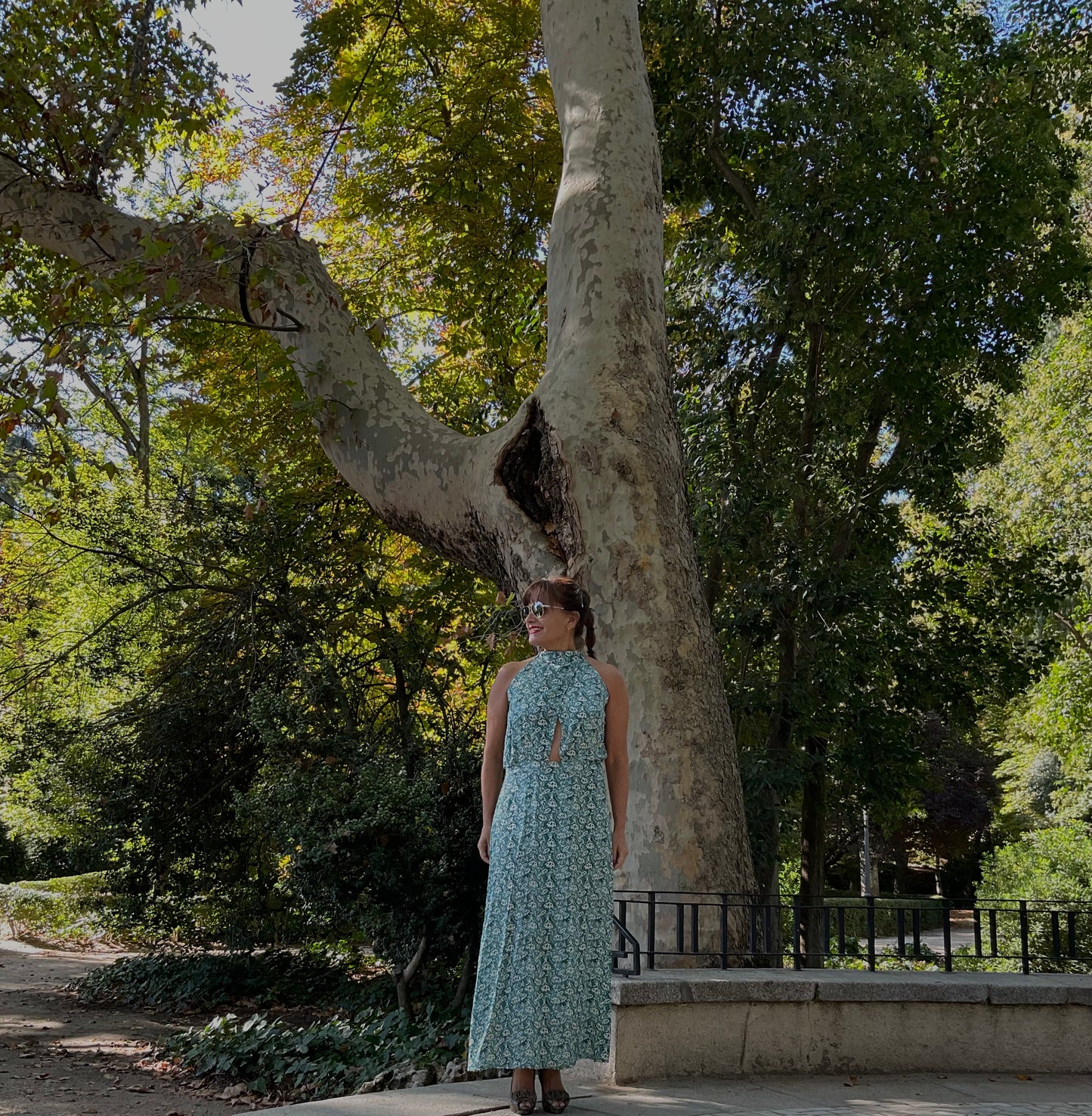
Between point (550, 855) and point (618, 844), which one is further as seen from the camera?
point (618, 844)

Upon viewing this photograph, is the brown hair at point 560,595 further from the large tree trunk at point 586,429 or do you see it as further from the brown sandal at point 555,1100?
the large tree trunk at point 586,429

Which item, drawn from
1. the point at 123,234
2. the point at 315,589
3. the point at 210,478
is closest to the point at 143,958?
the point at 315,589

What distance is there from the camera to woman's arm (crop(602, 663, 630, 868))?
13.3ft

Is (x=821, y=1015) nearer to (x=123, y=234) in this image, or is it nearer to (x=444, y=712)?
(x=444, y=712)

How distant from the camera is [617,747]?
13.3ft

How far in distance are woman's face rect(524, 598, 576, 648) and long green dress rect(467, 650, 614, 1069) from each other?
48 mm

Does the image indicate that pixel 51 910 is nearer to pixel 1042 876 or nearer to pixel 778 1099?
pixel 1042 876

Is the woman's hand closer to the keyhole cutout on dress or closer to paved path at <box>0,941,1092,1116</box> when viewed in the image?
the keyhole cutout on dress

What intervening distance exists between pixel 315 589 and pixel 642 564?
5021 millimetres

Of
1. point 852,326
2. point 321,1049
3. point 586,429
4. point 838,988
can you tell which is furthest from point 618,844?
point 852,326

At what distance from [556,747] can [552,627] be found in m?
0.42

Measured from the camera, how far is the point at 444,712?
9.98 meters

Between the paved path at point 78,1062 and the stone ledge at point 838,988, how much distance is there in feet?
10.1

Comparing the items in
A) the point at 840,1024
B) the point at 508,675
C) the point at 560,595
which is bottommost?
the point at 840,1024
